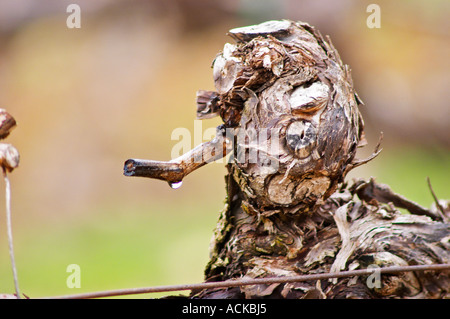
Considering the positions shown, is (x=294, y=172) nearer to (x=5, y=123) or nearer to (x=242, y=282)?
(x=242, y=282)

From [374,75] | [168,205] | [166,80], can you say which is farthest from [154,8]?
[374,75]

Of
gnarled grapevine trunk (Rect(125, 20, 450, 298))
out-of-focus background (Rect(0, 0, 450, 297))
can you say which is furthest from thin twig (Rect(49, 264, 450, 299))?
out-of-focus background (Rect(0, 0, 450, 297))

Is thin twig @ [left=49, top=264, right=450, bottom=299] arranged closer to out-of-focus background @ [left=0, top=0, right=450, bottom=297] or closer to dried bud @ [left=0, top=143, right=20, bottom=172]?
dried bud @ [left=0, top=143, right=20, bottom=172]

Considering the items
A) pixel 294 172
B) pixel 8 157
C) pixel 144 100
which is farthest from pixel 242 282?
pixel 144 100

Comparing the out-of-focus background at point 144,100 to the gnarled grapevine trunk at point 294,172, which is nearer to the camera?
the gnarled grapevine trunk at point 294,172

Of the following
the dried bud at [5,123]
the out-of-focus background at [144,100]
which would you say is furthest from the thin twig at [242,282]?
the out-of-focus background at [144,100]

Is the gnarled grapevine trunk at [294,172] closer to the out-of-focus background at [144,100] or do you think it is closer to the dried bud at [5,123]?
the dried bud at [5,123]
